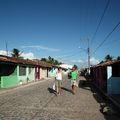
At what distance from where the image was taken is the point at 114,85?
17844 millimetres

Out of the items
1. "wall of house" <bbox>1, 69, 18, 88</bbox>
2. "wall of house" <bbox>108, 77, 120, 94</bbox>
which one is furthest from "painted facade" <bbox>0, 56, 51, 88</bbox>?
"wall of house" <bbox>108, 77, 120, 94</bbox>

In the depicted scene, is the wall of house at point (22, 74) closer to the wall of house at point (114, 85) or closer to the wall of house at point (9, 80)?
the wall of house at point (9, 80)

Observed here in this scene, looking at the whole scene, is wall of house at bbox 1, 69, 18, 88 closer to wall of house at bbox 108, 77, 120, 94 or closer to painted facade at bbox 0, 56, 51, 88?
painted facade at bbox 0, 56, 51, 88

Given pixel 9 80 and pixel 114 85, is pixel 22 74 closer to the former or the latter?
pixel 9 80

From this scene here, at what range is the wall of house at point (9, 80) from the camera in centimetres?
2381

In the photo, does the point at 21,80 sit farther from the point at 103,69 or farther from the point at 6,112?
the point at 6,112

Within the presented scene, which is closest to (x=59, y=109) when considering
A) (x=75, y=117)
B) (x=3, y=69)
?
(x=75, y=117)

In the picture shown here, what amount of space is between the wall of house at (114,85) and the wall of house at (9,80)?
10.1m

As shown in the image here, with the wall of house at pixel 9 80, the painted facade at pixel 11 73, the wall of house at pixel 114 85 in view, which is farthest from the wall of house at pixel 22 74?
the wall of house at pixel 114 85

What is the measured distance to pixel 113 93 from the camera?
17.9 meters

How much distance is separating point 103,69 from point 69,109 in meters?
13.9

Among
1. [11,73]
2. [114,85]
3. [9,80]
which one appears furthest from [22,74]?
[114,85]

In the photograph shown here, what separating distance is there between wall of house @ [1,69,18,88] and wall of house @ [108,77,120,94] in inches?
396

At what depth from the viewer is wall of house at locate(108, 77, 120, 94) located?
1780 cm
